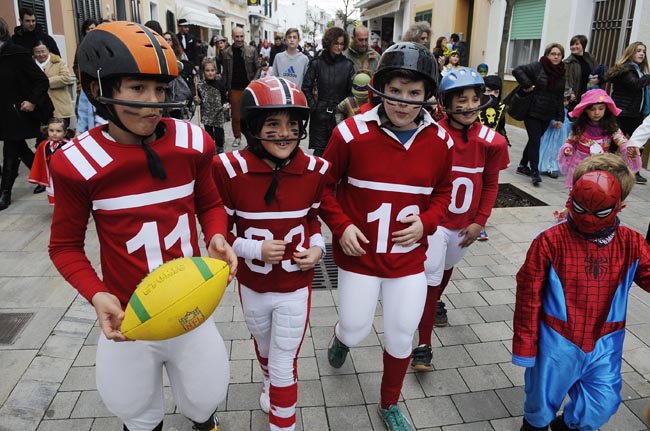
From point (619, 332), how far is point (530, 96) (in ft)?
21.3

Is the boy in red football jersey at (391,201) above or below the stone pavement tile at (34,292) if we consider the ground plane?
above

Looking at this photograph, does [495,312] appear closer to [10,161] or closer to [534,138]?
[534,138]

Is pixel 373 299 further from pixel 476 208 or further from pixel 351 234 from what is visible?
pixel 476 208

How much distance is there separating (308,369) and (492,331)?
147 cm

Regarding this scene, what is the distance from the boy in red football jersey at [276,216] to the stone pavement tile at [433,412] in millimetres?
820

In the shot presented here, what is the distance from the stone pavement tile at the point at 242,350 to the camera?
3.52 m

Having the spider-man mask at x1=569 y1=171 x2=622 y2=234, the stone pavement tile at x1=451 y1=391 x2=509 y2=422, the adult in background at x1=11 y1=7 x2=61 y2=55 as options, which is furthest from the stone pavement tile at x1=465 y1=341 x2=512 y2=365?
the adult in background at x1=11 y1=7 x2=61 y2=55

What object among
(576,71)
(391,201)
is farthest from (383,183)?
(576,71)

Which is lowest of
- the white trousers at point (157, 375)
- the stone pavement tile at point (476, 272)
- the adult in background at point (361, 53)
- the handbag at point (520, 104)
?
the stone pavement tile at point (476, 272)

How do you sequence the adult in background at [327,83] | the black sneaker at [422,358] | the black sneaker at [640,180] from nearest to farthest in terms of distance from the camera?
the black sneaker at [422,358]
the adult in background at [327,83]
the black sneaker at [640,180]

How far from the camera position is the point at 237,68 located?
9781 millimetres

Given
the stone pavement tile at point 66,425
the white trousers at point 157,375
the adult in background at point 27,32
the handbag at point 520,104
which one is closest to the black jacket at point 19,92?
the adult in background at point 27,32

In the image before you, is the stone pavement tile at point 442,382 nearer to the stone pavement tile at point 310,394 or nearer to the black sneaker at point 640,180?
the stone pavement tile at point 310,394

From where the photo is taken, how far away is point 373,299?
2824 millimetres
